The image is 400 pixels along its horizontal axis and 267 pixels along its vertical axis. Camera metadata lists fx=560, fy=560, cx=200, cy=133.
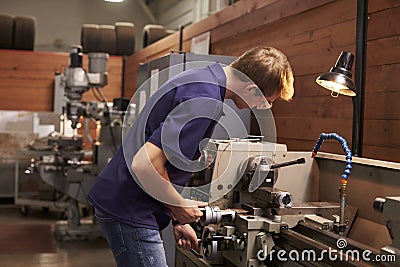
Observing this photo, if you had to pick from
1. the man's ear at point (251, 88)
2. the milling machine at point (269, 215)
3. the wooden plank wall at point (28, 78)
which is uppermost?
the wooden plank wall at point (28, 78)

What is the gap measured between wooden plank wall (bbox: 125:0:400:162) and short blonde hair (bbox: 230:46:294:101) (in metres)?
0.56

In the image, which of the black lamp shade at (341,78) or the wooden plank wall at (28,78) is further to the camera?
the wooden plank wall at (28,78)

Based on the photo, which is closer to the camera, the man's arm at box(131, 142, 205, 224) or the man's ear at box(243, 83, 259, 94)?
the man's arm at box(131, 142, 205, 224)

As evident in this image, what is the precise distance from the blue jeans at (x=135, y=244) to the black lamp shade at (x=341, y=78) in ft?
2.37

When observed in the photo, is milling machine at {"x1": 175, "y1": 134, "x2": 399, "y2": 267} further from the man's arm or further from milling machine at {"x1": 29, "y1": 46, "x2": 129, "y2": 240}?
milling machine at {"x1": 29, "y1": 46, "x2": 129, "y2": 240}

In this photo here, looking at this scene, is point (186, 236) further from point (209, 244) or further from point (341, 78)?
point (341, 78)

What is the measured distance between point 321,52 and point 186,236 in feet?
3.70

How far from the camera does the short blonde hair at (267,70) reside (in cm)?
164

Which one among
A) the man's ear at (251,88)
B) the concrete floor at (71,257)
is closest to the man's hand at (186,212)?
the man's ear at (251,88)

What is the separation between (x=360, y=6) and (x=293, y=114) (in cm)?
70

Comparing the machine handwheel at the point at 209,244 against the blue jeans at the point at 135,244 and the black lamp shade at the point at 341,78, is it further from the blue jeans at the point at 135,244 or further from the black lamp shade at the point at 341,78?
the black lamp shade at the point at 341,78

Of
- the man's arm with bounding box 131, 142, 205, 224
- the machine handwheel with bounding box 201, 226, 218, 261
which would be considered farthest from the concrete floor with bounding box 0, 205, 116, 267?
the man's arm with bounding box 131, 142, 205, 224

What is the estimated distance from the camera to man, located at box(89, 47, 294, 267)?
1.51 metres

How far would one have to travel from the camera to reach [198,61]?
287cm
